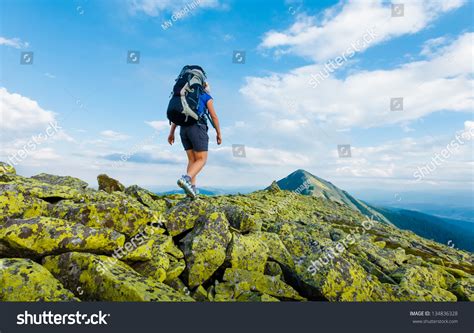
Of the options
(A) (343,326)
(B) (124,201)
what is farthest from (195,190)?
(A) (343,326)

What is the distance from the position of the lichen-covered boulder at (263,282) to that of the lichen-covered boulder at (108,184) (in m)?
10.9

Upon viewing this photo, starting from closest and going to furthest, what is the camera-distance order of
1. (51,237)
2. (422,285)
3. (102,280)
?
(102,280) → (51,237) → (422,285)

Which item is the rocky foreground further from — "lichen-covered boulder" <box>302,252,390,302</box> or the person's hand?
the person's hand

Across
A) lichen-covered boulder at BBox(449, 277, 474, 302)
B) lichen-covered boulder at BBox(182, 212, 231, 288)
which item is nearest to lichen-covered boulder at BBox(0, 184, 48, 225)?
lichen-covered boulder at BBox(182, 212, 231, 288)

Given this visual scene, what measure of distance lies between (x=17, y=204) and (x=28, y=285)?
4005 millimetres

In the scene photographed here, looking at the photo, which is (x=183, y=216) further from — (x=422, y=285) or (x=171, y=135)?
(x=422, y=285)

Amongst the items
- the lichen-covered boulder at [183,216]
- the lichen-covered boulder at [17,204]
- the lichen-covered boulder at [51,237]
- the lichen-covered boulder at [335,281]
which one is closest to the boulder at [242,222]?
the lichen-covered boulder at [183,216]

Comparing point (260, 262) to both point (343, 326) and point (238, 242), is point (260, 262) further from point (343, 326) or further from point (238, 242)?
point (343, 326)

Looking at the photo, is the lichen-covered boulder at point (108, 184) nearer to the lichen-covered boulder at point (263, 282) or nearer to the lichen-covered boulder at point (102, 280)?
the lichen-covered boulder at point (102, 280)

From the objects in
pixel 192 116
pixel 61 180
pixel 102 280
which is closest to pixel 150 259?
pixel 102 280

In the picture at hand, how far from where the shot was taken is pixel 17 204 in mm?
10008

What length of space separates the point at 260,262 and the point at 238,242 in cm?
116

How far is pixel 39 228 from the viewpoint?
28.3 ft

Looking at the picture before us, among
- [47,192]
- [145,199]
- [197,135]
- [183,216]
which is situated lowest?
[183,216]
